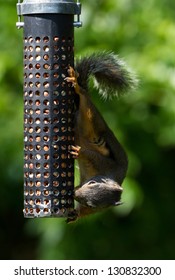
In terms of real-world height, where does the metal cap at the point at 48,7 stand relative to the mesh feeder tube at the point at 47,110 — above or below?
above

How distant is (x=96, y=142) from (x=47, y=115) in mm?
425

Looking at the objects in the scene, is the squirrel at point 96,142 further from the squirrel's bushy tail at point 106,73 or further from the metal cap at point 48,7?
the metal cap at point 48,7

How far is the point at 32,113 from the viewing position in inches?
187

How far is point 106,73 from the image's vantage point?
16.5ft

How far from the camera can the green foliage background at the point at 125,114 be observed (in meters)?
7.01

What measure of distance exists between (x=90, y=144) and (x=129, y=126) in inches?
100

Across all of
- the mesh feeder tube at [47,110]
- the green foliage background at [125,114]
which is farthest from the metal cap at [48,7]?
the green foliage background at [125,114]

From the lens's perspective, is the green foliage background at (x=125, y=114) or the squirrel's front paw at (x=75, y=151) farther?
the green foliage background at (x=125, y=114)

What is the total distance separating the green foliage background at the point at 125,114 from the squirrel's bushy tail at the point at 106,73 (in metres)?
1.55

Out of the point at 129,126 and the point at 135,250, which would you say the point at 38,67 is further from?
the point at 135,250

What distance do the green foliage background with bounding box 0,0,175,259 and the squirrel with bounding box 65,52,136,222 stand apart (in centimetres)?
149

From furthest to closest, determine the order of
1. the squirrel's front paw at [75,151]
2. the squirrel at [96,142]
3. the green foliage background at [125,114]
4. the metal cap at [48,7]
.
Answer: the green foliage background at [125,114]
the squirrel at [96,142]
the squirrel's front paw at [75,151]
the metal cap at [48,7]

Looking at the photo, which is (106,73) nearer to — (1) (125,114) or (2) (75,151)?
(2) (75,151)

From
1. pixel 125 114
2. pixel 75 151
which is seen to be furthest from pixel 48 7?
pixel 125 114
